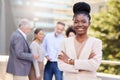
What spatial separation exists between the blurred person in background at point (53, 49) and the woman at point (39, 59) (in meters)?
0.12

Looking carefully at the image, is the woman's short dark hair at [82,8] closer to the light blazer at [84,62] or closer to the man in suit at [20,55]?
the light blazer at [84,62]

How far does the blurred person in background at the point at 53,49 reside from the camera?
5718 mm

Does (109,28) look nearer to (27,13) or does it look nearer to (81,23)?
(27,13)

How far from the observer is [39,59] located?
5.66 m

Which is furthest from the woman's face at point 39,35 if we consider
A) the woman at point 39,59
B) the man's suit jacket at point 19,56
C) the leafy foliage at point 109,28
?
the leafy foliage at point 109,28

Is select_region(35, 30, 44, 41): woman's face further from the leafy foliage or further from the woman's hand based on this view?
the leafy foliage

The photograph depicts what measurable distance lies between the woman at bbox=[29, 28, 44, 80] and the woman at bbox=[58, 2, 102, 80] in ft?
8.48

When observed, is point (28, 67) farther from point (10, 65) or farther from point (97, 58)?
point (97, 58)

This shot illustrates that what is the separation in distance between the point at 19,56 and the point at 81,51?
2.35 metres

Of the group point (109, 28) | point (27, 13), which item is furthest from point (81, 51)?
point (109, 28)

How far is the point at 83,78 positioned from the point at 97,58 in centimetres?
19

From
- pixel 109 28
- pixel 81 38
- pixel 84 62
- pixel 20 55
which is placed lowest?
pixel 109 28

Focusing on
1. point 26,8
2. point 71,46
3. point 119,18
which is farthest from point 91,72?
point 119,18

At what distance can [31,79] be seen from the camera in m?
5.18
